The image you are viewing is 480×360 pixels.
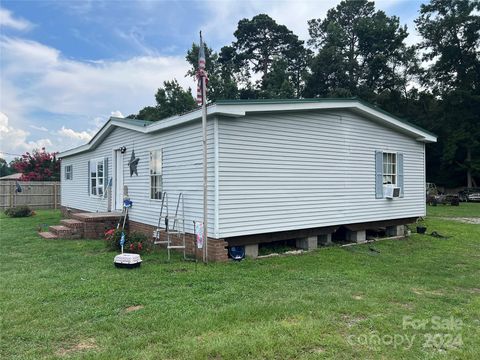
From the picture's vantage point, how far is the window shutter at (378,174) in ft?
32.4

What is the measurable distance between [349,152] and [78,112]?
495 inches

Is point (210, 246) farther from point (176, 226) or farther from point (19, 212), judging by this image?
point (19, 212)

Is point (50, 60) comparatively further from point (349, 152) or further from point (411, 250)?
point (411, 250)

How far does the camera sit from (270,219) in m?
7.60

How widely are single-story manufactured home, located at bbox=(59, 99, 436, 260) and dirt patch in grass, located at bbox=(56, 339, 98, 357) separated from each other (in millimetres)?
3514

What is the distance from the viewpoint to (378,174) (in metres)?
9.92

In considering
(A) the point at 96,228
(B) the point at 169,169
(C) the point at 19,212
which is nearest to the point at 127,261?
(B) the point at 169,169

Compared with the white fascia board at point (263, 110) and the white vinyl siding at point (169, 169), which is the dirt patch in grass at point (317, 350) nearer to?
the white vinyl siding at point (169, 169)

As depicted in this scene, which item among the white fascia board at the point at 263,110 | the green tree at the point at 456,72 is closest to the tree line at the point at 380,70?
the green tree at the point at 456,72

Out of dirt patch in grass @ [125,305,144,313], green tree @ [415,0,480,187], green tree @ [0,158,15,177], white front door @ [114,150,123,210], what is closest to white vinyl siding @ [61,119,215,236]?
white front door @ [114,150,123,210]

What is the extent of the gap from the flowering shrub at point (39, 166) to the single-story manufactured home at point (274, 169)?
612 inches

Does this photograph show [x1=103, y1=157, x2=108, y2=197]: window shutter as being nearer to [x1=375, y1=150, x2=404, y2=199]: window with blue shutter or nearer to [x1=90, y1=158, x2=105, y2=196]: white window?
[x1=90, y1=158, x2=105, y2=196]: white window

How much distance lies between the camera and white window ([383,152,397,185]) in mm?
10281

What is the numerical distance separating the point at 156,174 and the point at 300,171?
342 centimetres
